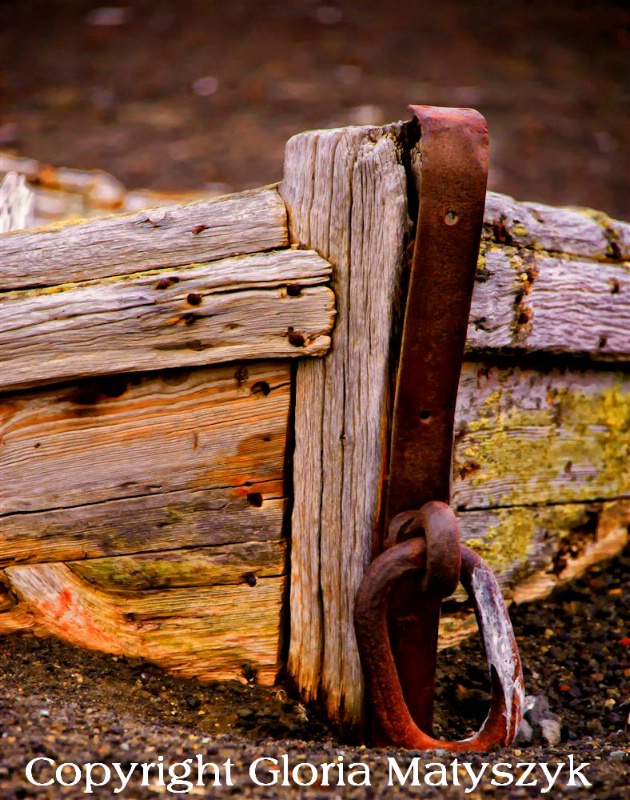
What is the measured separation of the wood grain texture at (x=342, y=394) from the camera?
5.73 ft

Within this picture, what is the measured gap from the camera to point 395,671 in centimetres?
172

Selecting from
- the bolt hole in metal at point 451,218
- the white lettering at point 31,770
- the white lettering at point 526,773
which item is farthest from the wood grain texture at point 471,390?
the white lettering at point 31,770

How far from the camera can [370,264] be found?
5.75 ft

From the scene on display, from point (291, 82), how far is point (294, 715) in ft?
33.5

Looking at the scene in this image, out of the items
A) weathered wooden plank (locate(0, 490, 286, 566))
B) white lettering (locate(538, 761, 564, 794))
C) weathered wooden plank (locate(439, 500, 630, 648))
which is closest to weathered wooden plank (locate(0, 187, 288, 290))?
weathered wooden plank (locate(0, 490, 286, 566))

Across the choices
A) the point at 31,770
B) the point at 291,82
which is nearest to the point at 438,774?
the point at 31,770

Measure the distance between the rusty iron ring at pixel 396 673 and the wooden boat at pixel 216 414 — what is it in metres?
0.10

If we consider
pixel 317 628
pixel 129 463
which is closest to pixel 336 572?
pixel 317 628

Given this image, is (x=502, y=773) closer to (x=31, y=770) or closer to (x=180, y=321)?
(x=31, y=770)

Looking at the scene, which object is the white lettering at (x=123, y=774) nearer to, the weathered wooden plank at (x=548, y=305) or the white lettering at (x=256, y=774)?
the white lettering at (x=256, y=774)

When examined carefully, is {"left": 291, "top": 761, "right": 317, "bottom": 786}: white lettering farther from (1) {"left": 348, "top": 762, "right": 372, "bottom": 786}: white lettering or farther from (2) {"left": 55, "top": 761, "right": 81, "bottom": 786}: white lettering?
(2) {"left": 55, "top": 761, "right": 81, "bottom": 786}: white lettering

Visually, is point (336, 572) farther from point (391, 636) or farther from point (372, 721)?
point (372, 721)

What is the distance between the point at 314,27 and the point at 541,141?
4215mm

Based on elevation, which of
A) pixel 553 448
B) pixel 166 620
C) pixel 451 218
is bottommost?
pixel 166 620
